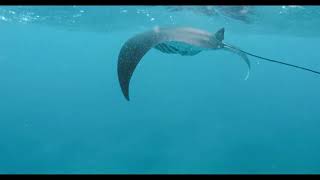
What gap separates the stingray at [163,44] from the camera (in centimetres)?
489

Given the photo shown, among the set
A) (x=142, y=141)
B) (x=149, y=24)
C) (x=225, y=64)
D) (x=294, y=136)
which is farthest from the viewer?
(x=225, y=64)

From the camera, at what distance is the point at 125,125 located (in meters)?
31.6

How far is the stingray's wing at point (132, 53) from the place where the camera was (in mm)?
4855

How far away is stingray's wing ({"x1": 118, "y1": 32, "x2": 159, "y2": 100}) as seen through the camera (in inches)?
191

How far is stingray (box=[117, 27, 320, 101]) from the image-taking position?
4.89 meters

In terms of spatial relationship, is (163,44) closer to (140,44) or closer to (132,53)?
(140,44)

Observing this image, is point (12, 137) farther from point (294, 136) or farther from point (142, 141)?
point (294, 136)

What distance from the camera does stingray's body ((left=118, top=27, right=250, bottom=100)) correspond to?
16.1ft

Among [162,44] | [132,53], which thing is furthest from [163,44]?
[132,53]

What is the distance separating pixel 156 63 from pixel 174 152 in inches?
3962

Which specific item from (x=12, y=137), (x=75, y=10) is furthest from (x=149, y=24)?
(x=12, y=137)

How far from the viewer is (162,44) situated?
576cm
